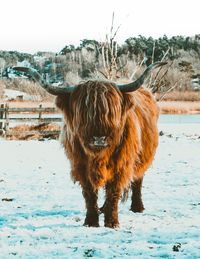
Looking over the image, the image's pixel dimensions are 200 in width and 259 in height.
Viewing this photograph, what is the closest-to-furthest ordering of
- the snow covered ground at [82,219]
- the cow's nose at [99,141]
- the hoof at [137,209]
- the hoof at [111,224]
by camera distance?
the snow covered ground at [82,219] → the cow's nose at [99,141] → the hoof at [111,224] → the hoof at [137,209]

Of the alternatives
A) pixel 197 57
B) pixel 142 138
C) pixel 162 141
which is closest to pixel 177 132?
pixel 162 141

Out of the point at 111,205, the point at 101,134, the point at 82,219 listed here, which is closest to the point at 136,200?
the point at 82,219

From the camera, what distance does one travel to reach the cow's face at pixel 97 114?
484 centimetres

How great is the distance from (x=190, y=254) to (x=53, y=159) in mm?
8876

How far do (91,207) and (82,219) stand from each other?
18.4 inches

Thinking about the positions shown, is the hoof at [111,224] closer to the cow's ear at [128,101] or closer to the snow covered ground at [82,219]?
the snow covered ground at [82,219]

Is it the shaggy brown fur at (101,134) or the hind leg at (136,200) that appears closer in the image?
the shaggy brown fur at (101,134)

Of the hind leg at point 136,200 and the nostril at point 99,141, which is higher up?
the nostril at point 99,141

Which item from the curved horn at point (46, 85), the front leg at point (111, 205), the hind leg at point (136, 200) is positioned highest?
the curved horn at point (46, 85)

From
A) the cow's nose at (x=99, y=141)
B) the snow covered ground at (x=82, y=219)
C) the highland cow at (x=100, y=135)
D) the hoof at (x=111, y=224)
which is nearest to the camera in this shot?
the snow covered ground at (x=82, y=219)

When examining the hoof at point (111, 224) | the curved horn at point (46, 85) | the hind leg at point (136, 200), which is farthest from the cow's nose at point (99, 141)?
the hind leg at point (136, 200)

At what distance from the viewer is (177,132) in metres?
23.3

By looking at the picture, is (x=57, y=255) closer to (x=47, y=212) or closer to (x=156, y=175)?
(x=47, y=212)

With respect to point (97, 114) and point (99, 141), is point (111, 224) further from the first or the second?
point (97, 114)
